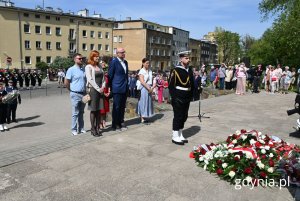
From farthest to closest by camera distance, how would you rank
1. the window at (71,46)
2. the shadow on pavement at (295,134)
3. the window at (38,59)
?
1. the window at (71,46)
2. the window at (38,59)
3. the shadow on pavement at (295,134)

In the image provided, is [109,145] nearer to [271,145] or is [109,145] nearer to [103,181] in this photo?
[103,181]

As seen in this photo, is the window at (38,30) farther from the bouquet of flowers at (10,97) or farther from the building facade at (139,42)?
the bouquet of flowers at (10,97)

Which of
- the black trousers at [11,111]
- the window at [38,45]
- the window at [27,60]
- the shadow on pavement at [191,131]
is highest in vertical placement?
the window at [38,45]

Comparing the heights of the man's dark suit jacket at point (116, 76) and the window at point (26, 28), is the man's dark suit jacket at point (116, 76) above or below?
below

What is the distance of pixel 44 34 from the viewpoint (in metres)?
55.5

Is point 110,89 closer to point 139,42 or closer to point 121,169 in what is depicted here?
point 121,169

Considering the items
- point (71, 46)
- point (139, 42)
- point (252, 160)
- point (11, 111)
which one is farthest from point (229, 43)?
point (252, 160)

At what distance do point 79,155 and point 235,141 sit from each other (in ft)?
9.27

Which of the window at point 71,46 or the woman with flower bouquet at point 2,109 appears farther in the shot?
the window at point 71,46

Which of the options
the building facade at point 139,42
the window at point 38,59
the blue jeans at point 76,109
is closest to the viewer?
the blue jeans at point 76,109

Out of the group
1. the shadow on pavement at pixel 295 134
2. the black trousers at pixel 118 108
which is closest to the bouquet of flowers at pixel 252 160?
the shadow on pavement at pixel 295 134

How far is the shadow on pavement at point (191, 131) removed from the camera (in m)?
7.18

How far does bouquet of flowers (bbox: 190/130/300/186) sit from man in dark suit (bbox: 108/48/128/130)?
2.58m

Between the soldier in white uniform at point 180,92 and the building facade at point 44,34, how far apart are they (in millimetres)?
49393
